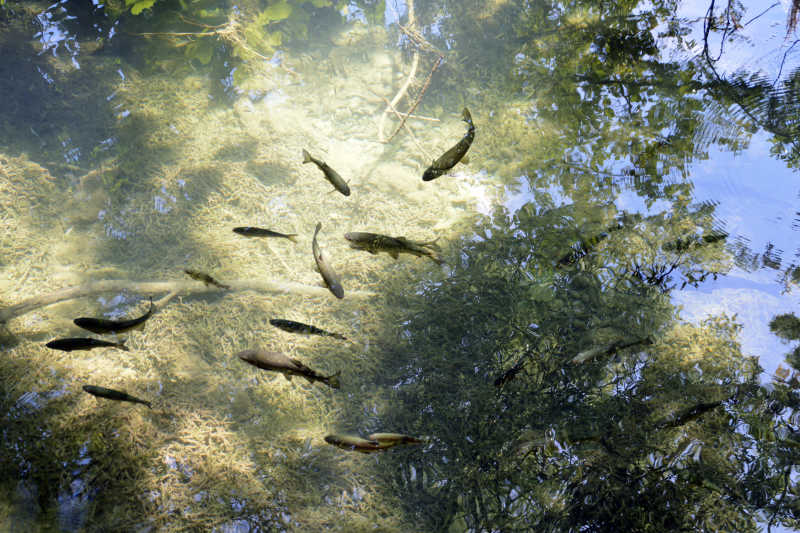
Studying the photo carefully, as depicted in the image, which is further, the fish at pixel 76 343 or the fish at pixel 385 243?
the fish at pixel 385 243

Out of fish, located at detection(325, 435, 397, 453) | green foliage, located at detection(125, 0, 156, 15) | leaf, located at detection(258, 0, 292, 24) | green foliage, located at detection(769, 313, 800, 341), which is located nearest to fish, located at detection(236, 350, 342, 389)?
fish, located at detection(325, 435, 397, 453)

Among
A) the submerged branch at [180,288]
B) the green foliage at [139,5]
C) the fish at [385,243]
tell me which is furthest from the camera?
the green foliage at [139,5]

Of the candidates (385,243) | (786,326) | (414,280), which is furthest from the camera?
(414,280)

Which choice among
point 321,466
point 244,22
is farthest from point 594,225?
point 244,22

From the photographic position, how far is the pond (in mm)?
2330

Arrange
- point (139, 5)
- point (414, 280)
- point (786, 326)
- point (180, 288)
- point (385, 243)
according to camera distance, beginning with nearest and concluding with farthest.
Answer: point (385, 243) → point (786, 326) → point (414, 280) → point (180, 288) → point (139, 5)

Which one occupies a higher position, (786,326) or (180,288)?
(786,326)

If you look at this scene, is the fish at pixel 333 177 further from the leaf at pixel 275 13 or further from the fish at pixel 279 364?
the leaf at pixel 275 13

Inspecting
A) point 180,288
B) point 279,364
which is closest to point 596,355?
point 279,364

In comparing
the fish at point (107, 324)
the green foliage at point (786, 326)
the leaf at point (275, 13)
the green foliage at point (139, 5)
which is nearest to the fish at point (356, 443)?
the fish at point (107, 324)

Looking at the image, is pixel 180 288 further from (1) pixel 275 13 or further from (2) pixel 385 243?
(1) pixel 275 13

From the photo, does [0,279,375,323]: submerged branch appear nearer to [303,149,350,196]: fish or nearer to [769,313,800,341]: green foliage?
[303,149,350,196]: fish

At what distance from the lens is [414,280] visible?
3.42 m

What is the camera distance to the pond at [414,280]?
233cm
